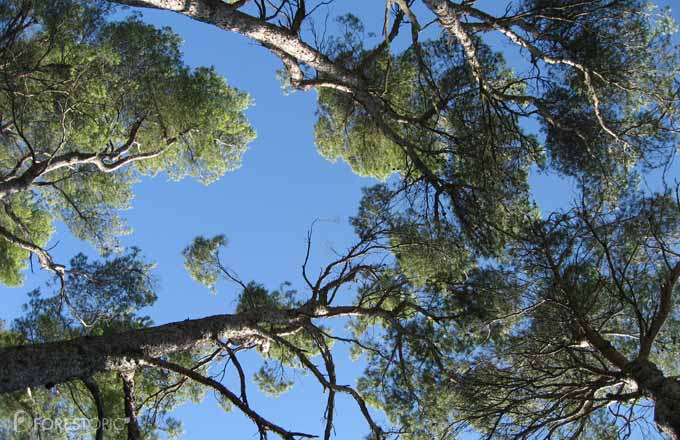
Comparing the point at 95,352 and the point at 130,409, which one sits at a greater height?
the point at 95,352

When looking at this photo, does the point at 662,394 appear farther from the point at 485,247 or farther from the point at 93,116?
the point at 93,116

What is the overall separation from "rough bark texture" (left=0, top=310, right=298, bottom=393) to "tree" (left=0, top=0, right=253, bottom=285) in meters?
2.98

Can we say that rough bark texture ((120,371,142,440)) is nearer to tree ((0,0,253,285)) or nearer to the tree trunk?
tree ((0,0,253,285))

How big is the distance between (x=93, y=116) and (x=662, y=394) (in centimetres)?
903

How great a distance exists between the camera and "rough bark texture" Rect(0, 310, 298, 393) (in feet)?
14.0

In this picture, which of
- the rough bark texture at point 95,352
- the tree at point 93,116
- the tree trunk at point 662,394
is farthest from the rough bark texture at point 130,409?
the tree trunk at point 662,394

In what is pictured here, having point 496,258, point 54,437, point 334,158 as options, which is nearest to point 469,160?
point 496,258

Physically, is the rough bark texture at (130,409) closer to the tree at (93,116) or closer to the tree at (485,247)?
the tree at (485,247)

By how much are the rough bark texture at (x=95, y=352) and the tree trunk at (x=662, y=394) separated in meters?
4.19

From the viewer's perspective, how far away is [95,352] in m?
4.63

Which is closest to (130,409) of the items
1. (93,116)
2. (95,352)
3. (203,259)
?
(95,352)

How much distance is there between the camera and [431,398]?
710 cm

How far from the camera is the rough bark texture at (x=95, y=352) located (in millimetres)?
4266

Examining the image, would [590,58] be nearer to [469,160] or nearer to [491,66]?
[491,66]
